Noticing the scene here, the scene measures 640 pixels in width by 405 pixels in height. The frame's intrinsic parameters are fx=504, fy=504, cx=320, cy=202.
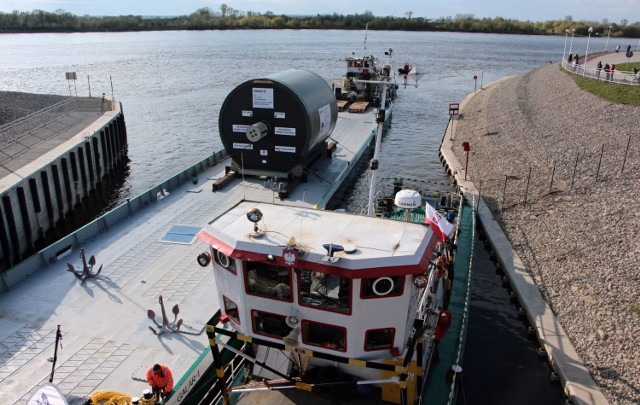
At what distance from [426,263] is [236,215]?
4055 mm

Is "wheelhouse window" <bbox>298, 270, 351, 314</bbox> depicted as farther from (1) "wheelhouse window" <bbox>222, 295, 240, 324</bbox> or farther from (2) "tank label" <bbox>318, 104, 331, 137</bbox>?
(2) "tank label" <bbox>318, 104, 331, 137</bbox>

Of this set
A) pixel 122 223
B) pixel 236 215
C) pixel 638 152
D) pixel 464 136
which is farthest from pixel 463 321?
pixel 464 136

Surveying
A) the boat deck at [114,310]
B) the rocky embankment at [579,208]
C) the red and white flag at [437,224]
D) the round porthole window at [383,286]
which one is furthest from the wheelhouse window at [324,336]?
the rocky embankment at [579,208]

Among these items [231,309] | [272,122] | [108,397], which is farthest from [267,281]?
[272,122]

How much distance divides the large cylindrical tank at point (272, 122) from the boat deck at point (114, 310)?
410cm

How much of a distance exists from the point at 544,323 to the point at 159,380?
39.6ft

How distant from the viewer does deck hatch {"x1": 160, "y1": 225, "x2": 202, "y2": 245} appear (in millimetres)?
17641

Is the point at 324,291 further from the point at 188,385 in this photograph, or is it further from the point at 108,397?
the point at 108,397

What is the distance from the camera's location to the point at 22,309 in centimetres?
1341

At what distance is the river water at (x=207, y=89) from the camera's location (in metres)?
34.2

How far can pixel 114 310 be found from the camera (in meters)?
13.5

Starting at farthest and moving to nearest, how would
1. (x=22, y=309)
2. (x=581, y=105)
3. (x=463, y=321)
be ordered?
1. (x=581, y=105)
2. (x=463, y=321)
3. (x=22, y=309)

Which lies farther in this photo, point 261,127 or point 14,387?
point 261,127

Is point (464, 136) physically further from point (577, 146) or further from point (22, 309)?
point (22, 309)
